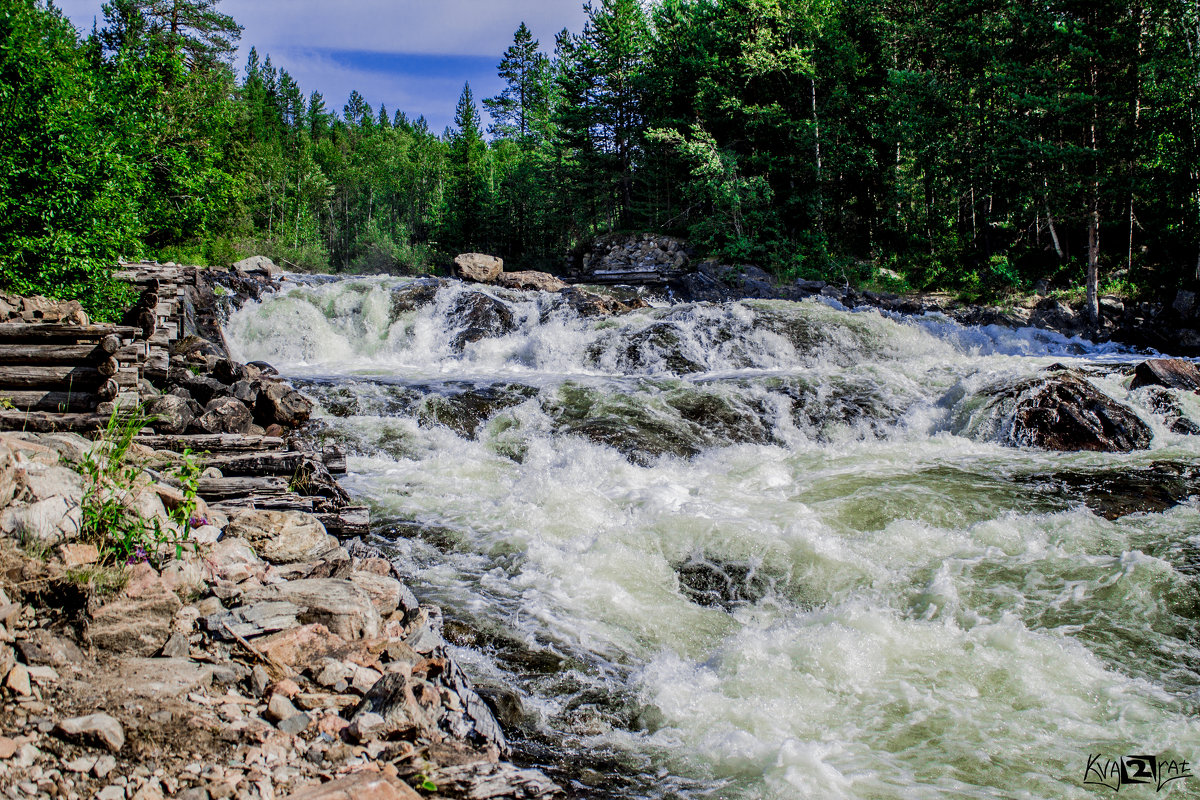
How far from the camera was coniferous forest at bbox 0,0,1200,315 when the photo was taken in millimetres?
10023

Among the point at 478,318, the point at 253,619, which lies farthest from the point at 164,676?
the point at 478,318

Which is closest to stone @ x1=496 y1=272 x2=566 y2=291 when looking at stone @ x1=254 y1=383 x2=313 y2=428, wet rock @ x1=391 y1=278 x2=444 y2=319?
wet rock @ x1=391 y1=278 x2=444 y2=319

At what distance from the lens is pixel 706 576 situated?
18.8 feet

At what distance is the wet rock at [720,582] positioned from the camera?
17.7ft

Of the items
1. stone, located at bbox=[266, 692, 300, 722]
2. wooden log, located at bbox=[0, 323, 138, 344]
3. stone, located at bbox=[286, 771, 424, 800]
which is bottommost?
stone, located at bbox=[286, 771, 424, 800]

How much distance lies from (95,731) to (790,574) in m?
4.82

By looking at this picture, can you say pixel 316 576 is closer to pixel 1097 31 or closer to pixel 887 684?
pixel 887 684

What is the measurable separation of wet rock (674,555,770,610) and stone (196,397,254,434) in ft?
19.4

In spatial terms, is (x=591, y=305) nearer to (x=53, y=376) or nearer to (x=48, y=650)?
(x=53, y=376)

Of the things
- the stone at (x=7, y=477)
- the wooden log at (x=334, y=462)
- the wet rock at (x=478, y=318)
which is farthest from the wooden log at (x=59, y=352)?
the wet rock at (x=478, y=318)

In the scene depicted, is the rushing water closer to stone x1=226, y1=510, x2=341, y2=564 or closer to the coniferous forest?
stone x1=226, y1=510, x2=341, y2=564

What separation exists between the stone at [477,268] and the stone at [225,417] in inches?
725

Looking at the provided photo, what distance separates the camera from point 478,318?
1669 centimetres

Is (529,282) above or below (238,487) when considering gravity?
above
